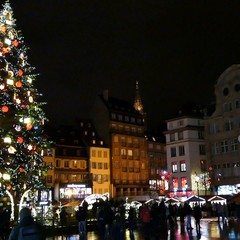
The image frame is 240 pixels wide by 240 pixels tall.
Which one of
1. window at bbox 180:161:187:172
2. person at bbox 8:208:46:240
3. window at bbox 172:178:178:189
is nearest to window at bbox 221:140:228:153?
window at bbox 180:161:187:172

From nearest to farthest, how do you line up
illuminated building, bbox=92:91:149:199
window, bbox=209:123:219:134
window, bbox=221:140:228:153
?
1. window, bbox=221:140:228:153
2. window, bbox=209:123:219:134
3. illuminated building, bbox=92:91:149:199

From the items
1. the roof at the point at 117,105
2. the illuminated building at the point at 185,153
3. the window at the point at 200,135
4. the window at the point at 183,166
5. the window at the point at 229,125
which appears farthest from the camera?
the roof at the point at 117,105

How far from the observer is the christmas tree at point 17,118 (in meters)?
31.5

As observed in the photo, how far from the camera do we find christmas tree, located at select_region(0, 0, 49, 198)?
31.5m

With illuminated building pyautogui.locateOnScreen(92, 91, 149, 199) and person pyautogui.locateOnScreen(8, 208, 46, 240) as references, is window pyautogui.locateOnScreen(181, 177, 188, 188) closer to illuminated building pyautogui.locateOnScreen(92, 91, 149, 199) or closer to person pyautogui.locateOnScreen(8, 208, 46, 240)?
illuminated building pyautogui.locateOnScreen(92, 91, 149, 199)

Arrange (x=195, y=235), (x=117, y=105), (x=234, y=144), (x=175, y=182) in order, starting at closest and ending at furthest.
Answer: (x=195, y=235)
(x=234, y=144)
(x=175, y=182)
(x=117, y=105)

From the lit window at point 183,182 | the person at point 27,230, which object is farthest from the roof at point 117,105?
the person at point 27,230

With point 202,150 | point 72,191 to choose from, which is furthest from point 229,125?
point 72,191

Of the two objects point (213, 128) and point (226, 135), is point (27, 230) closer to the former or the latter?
point (226, 135)

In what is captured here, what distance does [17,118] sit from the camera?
32.2 m

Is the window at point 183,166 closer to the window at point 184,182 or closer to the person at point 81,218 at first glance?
the window at point 184,182

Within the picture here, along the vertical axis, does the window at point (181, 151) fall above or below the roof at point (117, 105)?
below

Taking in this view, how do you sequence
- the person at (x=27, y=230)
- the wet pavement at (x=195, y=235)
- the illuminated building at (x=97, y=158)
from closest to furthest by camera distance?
the person at (x=27, y=230) → the wet pavement at (x=195, y=235) → the illuminated building at (x=97, y=158)

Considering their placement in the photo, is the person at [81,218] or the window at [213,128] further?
the window at [213,128]
